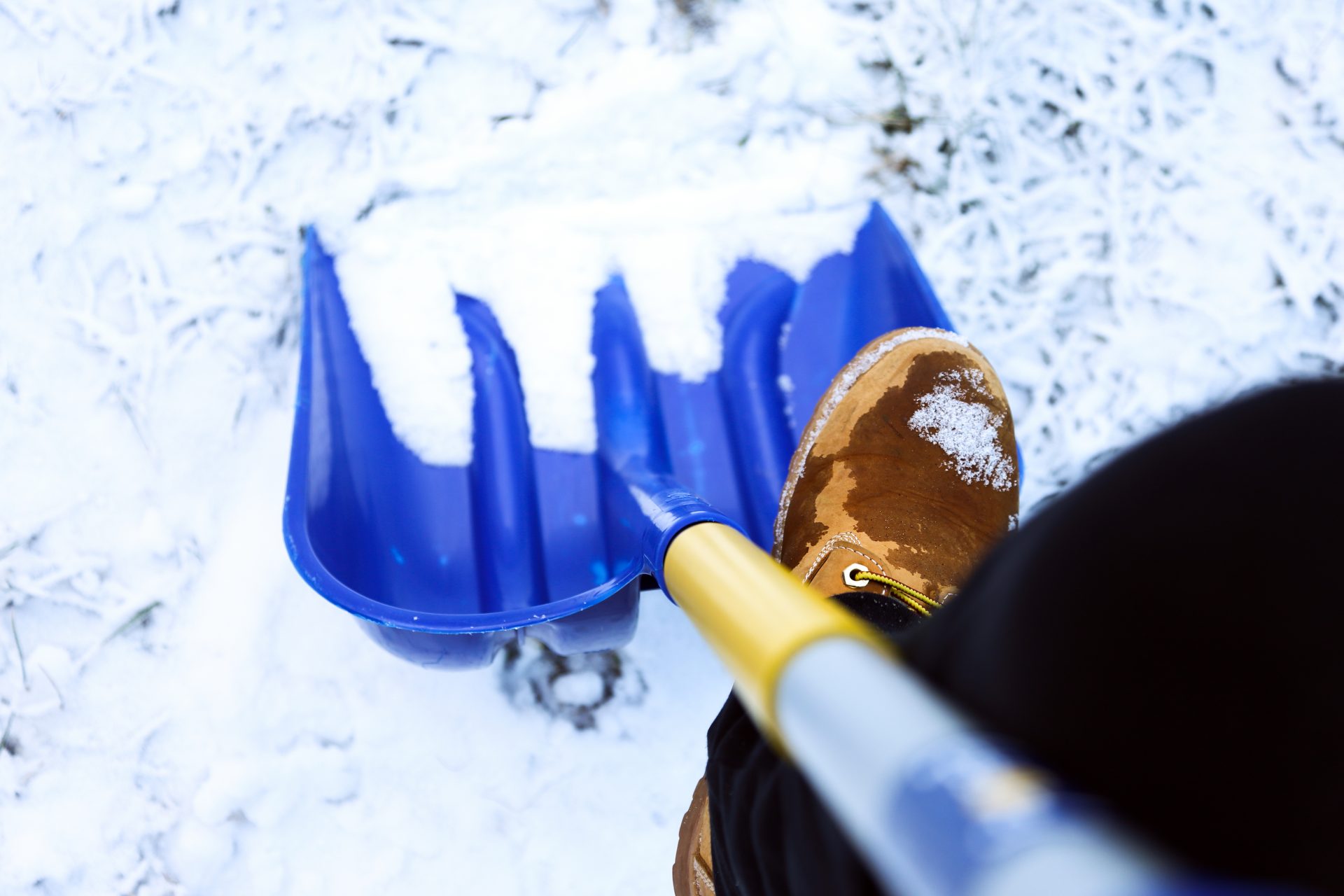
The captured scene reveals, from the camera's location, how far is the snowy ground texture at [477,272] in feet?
3.27

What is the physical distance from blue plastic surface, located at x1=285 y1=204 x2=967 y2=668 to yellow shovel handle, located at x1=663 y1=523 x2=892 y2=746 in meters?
0.24

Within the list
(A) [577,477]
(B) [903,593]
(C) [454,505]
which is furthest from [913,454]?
(C) [454,505]

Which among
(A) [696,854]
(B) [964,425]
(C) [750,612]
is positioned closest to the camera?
(C) [750,612]

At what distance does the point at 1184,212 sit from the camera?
124 cm

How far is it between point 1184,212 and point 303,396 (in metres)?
1.23

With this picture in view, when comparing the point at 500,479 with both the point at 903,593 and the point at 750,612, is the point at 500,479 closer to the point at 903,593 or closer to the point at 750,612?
the point at 903,593

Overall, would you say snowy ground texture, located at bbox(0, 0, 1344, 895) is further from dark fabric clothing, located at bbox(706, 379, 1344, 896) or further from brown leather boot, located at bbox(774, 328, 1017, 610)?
dark fabric clothing, located at bbox(706, 379, 1344, 896)

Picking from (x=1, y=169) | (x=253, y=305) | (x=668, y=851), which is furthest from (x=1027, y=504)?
(x=1, y=169)

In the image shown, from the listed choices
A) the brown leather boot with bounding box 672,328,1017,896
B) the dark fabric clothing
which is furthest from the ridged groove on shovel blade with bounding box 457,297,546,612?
the dark fabric clothing

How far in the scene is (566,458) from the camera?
1004 mm

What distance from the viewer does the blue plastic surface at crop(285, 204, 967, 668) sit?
0.90 m

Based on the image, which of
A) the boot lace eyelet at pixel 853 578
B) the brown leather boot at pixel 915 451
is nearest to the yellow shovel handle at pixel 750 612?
the boot lace eyelet at pixel 853 578

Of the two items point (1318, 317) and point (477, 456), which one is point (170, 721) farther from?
point (1318, 317)

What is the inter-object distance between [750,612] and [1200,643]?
0.64 ft
